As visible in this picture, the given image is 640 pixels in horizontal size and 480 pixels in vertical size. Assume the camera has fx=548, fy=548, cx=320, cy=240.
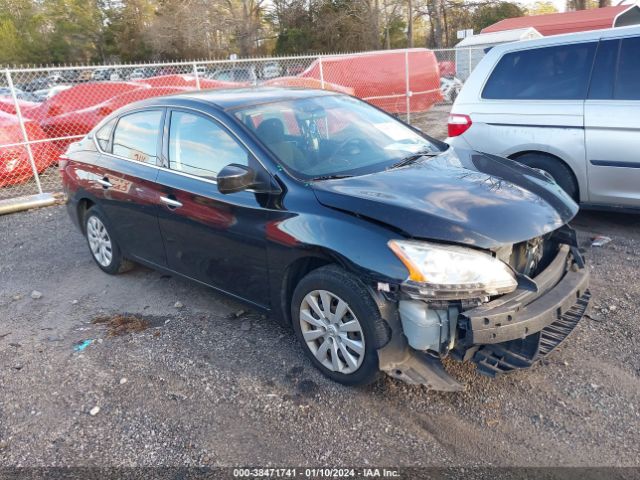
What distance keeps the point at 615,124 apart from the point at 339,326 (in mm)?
3400

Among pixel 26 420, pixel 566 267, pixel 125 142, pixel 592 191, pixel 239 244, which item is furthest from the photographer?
pixel 592 191

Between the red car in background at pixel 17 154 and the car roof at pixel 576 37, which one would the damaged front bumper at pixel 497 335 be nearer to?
the car roof at pixel 576 37

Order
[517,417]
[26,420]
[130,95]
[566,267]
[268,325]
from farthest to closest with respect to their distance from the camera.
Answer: [130,95]
[268,325]
[566,267]
[26,420]
[517,417]

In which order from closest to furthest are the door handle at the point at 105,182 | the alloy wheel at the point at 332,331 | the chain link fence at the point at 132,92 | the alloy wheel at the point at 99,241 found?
the alloy wheel at the point at 332,331 → the door handle at the point at 105,182 → the alloy wheel at the point at 99,241 → the chain link fence at the point at 132,92

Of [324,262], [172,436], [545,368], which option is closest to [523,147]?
[545,368]

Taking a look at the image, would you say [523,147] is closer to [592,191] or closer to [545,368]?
[592,191]

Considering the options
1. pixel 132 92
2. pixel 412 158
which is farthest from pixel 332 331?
pixel 132 92

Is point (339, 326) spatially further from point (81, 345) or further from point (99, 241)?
point (99, 241)

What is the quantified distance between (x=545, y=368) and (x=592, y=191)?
2525 millimetres

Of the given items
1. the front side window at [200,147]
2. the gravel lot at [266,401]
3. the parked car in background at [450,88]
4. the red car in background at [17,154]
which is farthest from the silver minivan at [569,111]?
the parked car in background at [450,88]

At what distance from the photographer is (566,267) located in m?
3.36

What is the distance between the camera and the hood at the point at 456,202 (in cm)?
285

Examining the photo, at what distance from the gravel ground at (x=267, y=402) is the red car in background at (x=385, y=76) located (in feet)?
34.6

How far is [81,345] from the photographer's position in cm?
398
